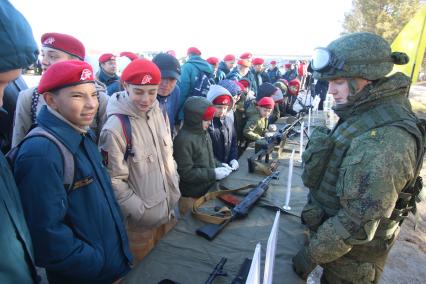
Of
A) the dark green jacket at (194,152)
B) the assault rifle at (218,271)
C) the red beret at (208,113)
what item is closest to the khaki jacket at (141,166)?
the dark green jacket at (194,152)

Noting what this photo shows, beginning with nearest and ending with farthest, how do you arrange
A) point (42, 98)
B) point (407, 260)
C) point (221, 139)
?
point (42, 98), point (407, 260), point (221, 139)

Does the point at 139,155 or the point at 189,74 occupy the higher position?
the point at 189,74

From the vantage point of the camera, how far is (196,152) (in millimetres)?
2791

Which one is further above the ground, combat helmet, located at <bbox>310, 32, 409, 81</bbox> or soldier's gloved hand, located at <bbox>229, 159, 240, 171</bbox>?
combat helmet, located at <bbox>310, 32, 409, 81</bbox>

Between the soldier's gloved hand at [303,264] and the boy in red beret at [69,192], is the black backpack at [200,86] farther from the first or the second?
the soldier's gloved hand at [303,264]

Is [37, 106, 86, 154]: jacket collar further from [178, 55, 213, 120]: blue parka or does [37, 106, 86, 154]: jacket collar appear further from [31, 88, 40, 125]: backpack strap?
[178, 55, 213, 120]: blue parka

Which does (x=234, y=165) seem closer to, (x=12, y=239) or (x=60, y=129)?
(x=60, y=129)

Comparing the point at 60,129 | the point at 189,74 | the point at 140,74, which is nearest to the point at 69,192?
the point at 60,129

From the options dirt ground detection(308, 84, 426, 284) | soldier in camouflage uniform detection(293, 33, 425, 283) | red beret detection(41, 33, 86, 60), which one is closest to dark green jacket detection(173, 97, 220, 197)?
red beret detection(41, 33, 86, 60)

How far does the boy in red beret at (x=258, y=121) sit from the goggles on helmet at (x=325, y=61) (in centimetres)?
269

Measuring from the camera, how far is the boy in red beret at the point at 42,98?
6.78ft

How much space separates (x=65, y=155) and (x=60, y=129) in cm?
13

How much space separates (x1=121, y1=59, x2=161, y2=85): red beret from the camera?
2.02 m

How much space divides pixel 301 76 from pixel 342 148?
1221cm
